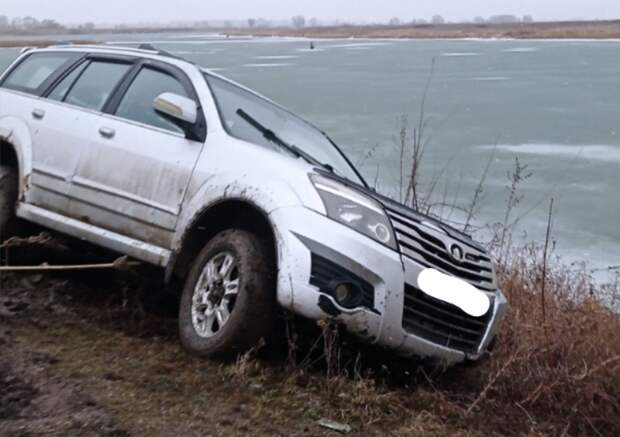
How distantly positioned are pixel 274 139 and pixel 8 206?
1.94m

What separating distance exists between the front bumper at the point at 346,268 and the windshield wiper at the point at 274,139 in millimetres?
1134

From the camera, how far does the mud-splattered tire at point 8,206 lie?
6531mm

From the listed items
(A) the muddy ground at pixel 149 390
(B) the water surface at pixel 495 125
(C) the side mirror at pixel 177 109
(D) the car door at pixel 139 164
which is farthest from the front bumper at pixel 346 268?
(B) the water surface at pixel 495 125

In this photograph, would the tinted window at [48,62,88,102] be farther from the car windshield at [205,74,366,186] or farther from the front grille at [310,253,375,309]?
the front grille at [310,253,375,309]

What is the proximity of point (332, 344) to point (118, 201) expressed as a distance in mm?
1731

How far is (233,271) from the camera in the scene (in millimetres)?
5035

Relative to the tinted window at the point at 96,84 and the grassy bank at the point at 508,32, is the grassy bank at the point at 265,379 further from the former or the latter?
the grassy bank at the point at 508,32

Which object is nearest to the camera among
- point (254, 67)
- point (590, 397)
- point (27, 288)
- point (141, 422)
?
point (141, 422)

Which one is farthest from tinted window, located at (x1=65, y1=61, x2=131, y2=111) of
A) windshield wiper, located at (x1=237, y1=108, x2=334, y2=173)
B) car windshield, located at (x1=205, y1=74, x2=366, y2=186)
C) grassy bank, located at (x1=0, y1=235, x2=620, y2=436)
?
grassy bank, located at (x1=0, y1=235, x2=620, y2=436)

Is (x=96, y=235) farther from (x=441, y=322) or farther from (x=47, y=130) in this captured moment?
(x=441, y=322)

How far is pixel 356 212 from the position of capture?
493 centimetres

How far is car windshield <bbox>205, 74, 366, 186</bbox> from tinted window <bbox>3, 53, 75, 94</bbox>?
1336mm

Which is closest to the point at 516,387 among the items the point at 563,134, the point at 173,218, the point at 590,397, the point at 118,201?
the point at 590,397

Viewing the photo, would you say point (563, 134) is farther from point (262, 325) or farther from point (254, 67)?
point (254, 67)
